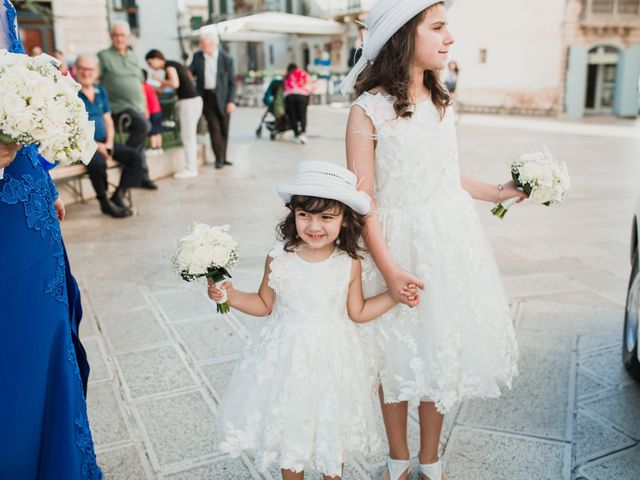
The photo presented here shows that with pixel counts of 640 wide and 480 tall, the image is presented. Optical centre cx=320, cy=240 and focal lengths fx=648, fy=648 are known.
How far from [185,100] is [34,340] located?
25.2 feet

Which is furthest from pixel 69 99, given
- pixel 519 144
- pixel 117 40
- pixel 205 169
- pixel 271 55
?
pixel 271 55

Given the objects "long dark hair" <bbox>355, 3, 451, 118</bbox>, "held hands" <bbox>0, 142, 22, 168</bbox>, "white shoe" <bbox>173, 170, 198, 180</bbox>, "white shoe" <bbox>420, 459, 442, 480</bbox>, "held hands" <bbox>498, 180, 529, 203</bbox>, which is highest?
"long dark hair" <bbox>355, 3, 451, 118</bbox>


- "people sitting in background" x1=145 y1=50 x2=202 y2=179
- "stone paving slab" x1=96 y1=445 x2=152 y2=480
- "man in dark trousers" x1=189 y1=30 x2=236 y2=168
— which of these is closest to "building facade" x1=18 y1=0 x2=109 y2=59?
"man in dark trousers" x1=189 y1=30 x2=236 y2=168

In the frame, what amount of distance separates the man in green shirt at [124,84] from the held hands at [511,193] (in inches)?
227

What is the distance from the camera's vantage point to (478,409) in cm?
298

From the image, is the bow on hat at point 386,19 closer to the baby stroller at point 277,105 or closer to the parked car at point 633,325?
the parked car at point 633,325

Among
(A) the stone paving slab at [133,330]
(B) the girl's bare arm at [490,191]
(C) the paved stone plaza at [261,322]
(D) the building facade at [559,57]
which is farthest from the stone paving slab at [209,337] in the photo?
(D) the building facade at [559,57]

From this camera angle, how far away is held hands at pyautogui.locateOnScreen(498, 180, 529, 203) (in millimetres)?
2406

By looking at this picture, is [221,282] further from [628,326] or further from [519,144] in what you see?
[519,144]

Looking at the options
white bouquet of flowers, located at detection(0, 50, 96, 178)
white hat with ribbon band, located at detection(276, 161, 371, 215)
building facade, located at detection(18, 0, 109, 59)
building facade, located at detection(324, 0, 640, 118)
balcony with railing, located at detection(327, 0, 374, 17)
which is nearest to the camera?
white bouquet of flowers, located at detection(0, 50, 96, 178)

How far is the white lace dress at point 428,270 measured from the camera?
217 centimetres

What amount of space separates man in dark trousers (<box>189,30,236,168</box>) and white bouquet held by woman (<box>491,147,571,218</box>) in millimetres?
7755

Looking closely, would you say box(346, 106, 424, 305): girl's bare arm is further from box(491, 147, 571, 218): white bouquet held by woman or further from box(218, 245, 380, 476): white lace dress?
box(491, 147, 571, 218): white bouquet held by woman

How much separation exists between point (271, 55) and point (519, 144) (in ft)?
108
